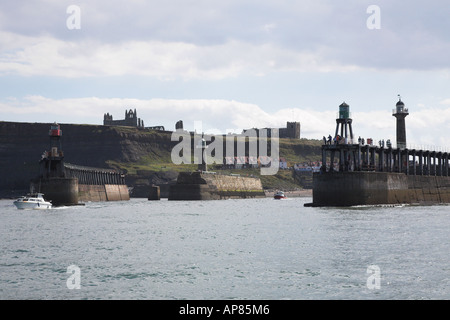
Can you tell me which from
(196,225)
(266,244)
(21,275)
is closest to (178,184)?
(196,225)

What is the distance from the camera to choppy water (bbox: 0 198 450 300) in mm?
25969

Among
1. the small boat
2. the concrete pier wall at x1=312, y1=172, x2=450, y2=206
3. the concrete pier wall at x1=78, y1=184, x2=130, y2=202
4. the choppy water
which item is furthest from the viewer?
the concrete pier wall at x1=78, y1=184, x2=130, y2=202

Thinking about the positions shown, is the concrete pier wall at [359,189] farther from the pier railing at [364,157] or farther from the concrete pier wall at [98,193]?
the concrete pier wall at [98,193]

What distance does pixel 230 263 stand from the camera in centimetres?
3394

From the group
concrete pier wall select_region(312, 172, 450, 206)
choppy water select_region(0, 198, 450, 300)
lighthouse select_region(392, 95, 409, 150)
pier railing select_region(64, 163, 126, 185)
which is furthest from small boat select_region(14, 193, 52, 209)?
lighthouse select_region(392, 95, 409, 150)

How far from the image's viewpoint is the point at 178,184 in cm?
17788

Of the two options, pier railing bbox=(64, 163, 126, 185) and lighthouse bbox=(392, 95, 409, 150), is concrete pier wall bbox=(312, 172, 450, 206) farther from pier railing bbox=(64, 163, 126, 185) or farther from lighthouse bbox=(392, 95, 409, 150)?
pier railing bbox=(64, 163, 126, 185)

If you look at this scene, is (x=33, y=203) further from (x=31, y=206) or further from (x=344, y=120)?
(x=344, y=120)

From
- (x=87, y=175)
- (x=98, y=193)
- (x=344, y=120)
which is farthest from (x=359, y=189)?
(x=98, y=193)

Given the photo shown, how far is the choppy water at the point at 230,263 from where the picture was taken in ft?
85.2

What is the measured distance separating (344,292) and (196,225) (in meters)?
39.7

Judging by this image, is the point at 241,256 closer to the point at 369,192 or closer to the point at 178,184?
the point at 369,192

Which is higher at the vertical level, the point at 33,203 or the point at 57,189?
the point at 57,189

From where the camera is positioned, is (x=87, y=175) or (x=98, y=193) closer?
(x=87, y=175)
